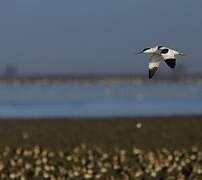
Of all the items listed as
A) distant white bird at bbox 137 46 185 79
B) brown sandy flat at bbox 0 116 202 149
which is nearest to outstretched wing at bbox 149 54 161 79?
distant white bird at bbox 137 46 185 79

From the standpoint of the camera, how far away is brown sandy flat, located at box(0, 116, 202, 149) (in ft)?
77.0

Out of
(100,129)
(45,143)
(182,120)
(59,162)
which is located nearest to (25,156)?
(59,162)

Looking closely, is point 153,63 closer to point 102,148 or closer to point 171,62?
point 171,62

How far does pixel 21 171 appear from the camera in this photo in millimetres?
18703

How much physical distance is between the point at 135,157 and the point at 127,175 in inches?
Answer: 104

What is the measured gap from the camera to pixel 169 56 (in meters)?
7.84

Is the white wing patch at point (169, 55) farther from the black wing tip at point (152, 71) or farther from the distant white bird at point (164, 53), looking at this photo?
the black wing tip at point (152, 71)

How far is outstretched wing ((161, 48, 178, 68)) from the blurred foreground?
10.0m

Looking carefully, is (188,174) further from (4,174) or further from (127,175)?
(4,174)

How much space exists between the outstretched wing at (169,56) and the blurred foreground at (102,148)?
10.0 metres

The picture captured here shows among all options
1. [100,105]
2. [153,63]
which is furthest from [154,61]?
[100,105]

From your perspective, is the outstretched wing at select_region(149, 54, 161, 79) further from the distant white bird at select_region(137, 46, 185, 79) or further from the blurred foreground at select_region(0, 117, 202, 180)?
the blurred foreground at select_region(0, 117, 202, 180)

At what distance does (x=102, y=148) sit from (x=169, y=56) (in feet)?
47.8

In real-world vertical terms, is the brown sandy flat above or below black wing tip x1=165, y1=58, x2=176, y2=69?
below
